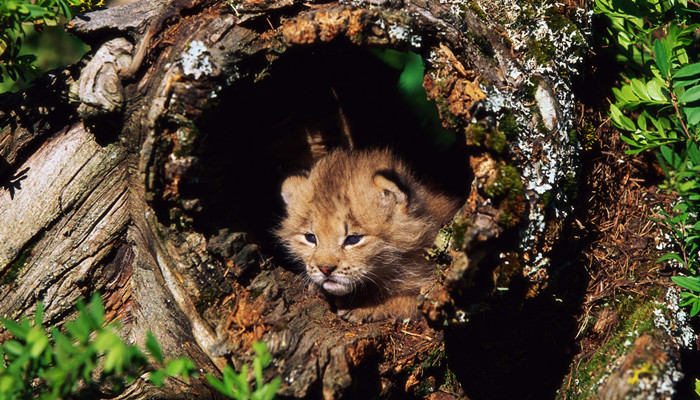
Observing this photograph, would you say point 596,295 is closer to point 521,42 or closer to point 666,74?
point 666,74

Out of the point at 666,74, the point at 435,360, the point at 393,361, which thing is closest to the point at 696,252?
the point at 666,74

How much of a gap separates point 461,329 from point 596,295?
847 millimetres

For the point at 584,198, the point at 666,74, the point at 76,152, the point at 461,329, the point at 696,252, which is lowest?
the point at 461,329

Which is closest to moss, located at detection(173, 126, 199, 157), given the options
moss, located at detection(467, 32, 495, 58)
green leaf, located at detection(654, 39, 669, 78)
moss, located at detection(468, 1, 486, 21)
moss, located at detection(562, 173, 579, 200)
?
moss, located at detection(467, 32, 495, 58)

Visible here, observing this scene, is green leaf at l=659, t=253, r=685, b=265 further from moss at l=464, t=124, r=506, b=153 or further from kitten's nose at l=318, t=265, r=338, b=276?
kitten's nose at l=318, t=265, r=338, b=276

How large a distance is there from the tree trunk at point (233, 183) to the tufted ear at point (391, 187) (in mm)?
778

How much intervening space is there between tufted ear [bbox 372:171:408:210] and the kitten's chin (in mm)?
690

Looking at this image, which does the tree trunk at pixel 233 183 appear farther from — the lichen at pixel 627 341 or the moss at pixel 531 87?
the lichen at pixel 627 341

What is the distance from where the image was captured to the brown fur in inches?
152

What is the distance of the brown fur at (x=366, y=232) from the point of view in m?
3.86

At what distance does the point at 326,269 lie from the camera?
3.80 m

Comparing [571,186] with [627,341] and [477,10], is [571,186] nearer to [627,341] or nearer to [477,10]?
[627,341]

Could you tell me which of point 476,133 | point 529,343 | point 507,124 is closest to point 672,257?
point 529,343

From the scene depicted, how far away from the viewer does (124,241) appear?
3.65 m
